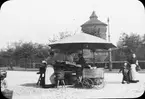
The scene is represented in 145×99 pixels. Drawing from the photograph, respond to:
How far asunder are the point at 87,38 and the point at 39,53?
81.7ft

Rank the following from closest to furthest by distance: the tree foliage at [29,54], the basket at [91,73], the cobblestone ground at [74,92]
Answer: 1. the cobblestone ground at [74,92]
2. the basket at [91,73]
3. the tree foliage at [29,54]

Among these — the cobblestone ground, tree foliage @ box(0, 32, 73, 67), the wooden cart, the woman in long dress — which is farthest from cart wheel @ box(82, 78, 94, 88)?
tree foliage @ box(0, 32, 73, 67)

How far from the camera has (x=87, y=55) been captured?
3275 cm

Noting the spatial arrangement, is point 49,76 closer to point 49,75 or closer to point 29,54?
point 49,75

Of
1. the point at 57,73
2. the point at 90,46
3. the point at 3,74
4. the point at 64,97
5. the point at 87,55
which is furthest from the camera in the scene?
the point at 87,55

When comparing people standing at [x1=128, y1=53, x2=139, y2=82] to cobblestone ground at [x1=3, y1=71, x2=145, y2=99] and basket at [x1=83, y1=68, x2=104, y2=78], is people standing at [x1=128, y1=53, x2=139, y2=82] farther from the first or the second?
basket at [x1=83, y1=68, x2=104, y2=78]

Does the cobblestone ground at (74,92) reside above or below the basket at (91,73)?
below

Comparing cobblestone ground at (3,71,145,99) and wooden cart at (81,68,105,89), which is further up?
wooden cart at (81,68,105,89)

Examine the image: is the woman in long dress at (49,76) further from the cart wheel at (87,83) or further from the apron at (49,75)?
the cart wheel at (87,83)

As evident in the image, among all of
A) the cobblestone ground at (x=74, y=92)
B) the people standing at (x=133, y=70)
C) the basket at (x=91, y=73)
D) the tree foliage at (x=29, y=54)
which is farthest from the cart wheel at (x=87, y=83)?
the tree foliage at (x=29, y=54)

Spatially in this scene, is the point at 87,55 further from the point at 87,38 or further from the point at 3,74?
the point at 3,74

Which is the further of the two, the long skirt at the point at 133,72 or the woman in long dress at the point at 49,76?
the long skirt at the point at 133,72

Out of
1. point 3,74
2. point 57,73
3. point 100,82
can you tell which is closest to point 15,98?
point 3,74

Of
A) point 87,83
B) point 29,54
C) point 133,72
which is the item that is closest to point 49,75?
point 87,83
